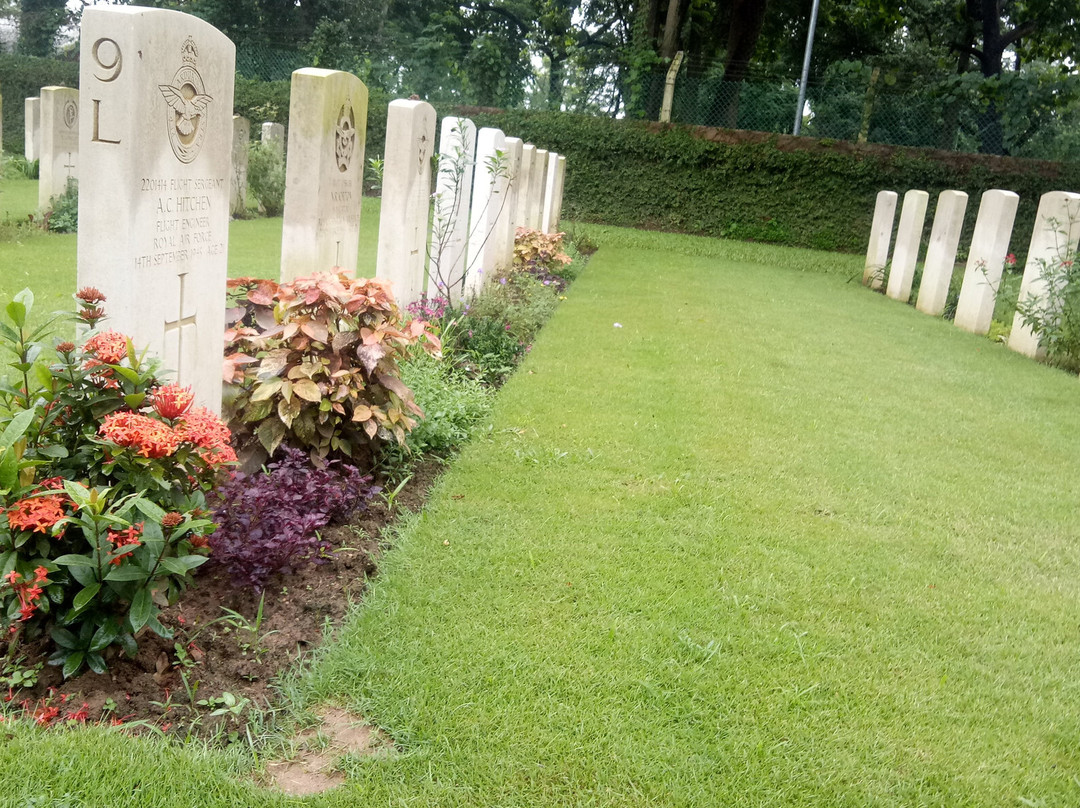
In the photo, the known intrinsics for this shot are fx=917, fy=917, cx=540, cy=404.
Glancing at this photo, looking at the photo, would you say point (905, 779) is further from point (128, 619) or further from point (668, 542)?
point (128, 619)

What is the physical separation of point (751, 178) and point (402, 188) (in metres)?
14.1

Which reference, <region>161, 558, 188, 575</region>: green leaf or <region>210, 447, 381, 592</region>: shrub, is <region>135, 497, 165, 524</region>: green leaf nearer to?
<region>161, 558, 188, 575</region>: green leaf

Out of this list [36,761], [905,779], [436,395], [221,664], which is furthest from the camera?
[436,395]

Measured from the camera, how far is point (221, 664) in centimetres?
262

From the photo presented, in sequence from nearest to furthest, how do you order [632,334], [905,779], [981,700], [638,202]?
[905,779], [981,700], [632,334], [638,202]

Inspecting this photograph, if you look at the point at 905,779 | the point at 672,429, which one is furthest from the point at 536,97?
the point at 905,779

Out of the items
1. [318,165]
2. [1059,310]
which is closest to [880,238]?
[1059,310]

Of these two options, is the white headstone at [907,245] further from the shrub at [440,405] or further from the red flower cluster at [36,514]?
the red flower cluster at [36,514]

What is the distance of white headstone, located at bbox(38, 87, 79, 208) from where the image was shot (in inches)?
440

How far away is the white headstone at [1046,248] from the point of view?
894 cm

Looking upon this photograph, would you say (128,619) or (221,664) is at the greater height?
(128,619)

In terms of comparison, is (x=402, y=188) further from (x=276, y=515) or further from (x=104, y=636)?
(x=104, y=636)

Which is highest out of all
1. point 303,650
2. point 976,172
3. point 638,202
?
point 976,172

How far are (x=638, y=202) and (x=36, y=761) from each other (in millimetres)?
18223
